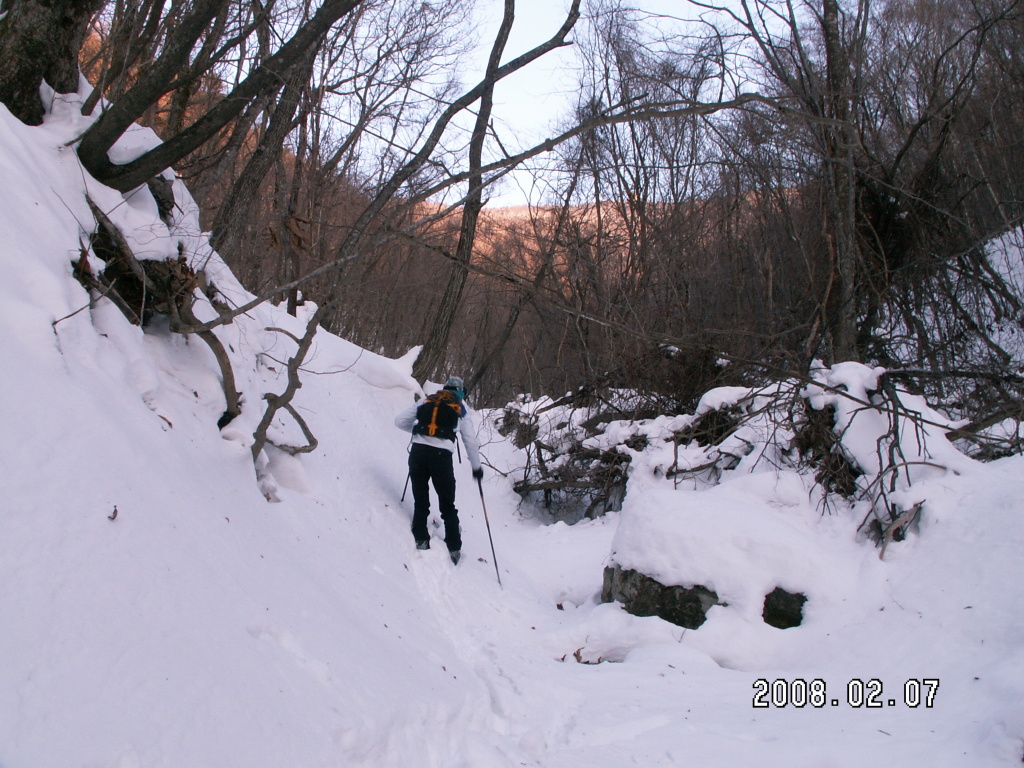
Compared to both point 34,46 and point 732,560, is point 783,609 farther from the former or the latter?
point 34,46

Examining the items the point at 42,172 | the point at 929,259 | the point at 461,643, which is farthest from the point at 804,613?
the point at 929,259

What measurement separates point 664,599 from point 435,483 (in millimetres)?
2355

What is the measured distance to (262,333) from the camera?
6.14 meters

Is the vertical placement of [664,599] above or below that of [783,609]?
below

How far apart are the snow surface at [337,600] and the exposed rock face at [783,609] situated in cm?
9

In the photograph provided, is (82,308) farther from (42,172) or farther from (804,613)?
(804,613)

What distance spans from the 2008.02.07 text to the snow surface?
0.15ft

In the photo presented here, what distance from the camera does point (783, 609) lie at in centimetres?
473

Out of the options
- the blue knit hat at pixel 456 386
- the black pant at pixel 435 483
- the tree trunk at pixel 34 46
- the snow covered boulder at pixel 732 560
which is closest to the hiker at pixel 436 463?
the black pant at pixel 435 483

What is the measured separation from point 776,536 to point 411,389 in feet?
15.6

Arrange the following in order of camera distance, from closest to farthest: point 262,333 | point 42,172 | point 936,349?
A: point 42,172, point 262,333, point 936,349

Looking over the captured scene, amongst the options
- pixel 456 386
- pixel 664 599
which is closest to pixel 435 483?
pixel 456 386

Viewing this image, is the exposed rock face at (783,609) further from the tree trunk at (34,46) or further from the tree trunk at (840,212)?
the tree trunk at (34,46)

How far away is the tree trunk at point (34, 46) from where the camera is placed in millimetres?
4230
